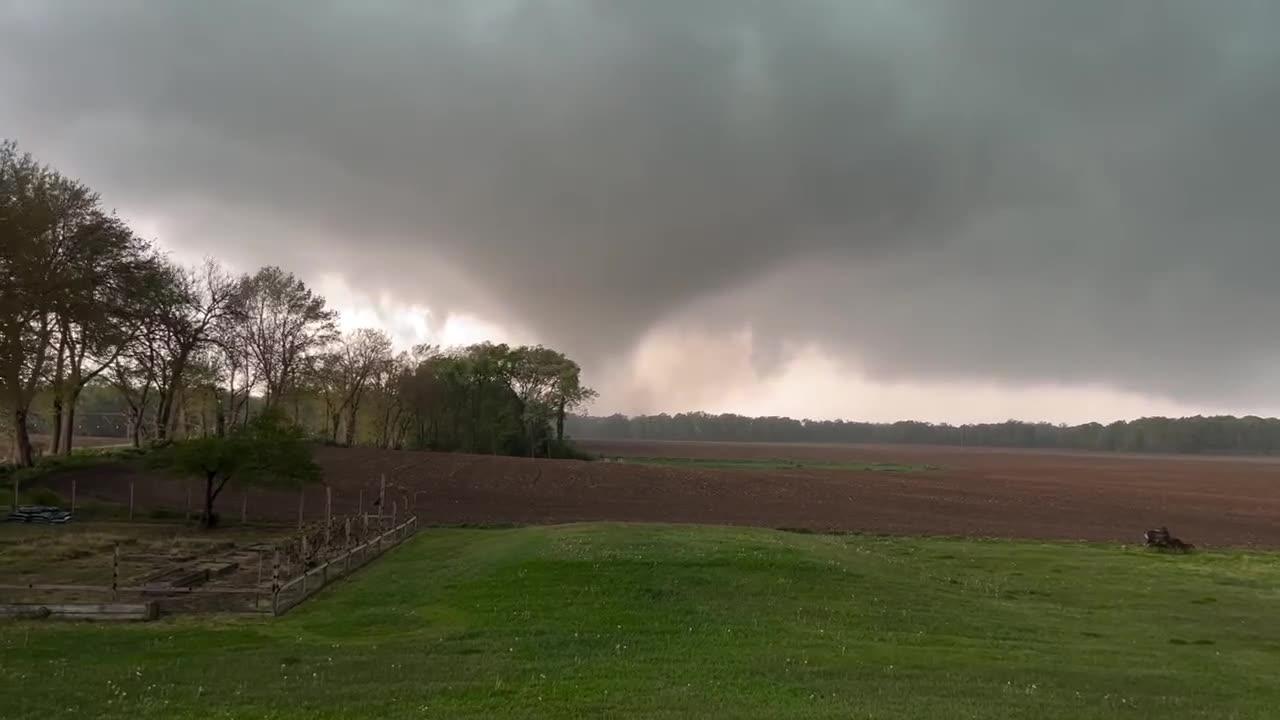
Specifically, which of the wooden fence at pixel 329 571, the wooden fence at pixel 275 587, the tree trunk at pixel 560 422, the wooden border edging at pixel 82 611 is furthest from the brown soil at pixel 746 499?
the tree trunk at pixel 560 422

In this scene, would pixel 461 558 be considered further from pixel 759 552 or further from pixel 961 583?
pixel 961 583

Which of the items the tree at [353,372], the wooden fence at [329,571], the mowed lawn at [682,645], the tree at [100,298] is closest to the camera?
the mowed lawn at [682,645]

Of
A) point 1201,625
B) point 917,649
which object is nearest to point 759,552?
point 917,649

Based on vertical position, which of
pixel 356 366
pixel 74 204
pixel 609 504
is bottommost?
pixel 609 504

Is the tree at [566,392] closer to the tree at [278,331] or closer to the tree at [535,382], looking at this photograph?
the tree at [535,382]

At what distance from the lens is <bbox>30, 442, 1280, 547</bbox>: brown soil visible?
49.2 metres

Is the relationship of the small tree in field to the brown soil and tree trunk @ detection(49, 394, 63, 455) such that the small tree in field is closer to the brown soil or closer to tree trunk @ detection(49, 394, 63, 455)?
the brown soil

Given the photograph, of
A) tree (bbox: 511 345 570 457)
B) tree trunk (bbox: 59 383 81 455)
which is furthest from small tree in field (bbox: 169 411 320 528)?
tree (bbox: 511 345 570 457)

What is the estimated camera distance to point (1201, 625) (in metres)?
20.0

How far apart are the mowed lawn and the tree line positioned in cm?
2797

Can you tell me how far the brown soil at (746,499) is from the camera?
161 feet

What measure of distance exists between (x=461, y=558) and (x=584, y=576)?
742 centimetres

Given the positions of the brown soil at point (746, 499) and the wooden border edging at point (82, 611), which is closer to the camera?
the wooden border edging at point (82, 611)

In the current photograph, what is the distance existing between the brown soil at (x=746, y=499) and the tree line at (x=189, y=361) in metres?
7.17
